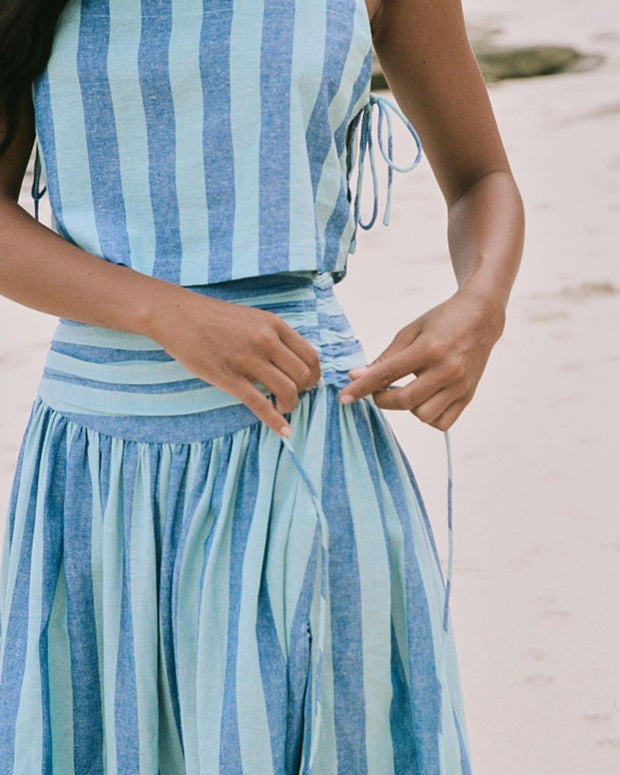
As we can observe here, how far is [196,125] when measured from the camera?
0.93 m

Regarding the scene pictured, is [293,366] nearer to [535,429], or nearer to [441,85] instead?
[441,85]

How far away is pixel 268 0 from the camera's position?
0.93 meters

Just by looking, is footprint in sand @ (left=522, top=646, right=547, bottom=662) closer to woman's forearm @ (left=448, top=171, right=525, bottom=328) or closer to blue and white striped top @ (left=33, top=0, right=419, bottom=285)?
woman's forearm @ (left=448, top=171, right=525, bottom=328)

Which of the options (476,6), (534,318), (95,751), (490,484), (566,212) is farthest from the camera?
(476,6)

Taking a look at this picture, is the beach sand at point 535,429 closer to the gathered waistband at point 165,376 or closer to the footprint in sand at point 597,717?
the footprint in sand at point 597,717

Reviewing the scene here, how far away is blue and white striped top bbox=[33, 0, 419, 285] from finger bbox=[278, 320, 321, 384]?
0.07m

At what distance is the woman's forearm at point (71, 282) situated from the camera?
2.89 ft

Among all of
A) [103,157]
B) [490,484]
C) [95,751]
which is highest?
[490,484]

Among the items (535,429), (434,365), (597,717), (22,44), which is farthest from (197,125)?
(535,429)

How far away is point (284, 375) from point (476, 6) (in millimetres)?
5279

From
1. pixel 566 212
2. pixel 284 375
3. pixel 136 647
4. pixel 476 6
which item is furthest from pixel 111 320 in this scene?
pixel 476 6

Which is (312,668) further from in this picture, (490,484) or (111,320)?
(490,484)

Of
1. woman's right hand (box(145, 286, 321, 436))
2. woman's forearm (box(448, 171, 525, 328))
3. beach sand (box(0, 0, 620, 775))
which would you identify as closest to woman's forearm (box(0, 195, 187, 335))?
woman's right hand (box(145, 286, 321, 436))

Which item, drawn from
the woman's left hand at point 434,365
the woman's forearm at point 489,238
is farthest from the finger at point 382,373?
the woman's forearm at point 489,238
